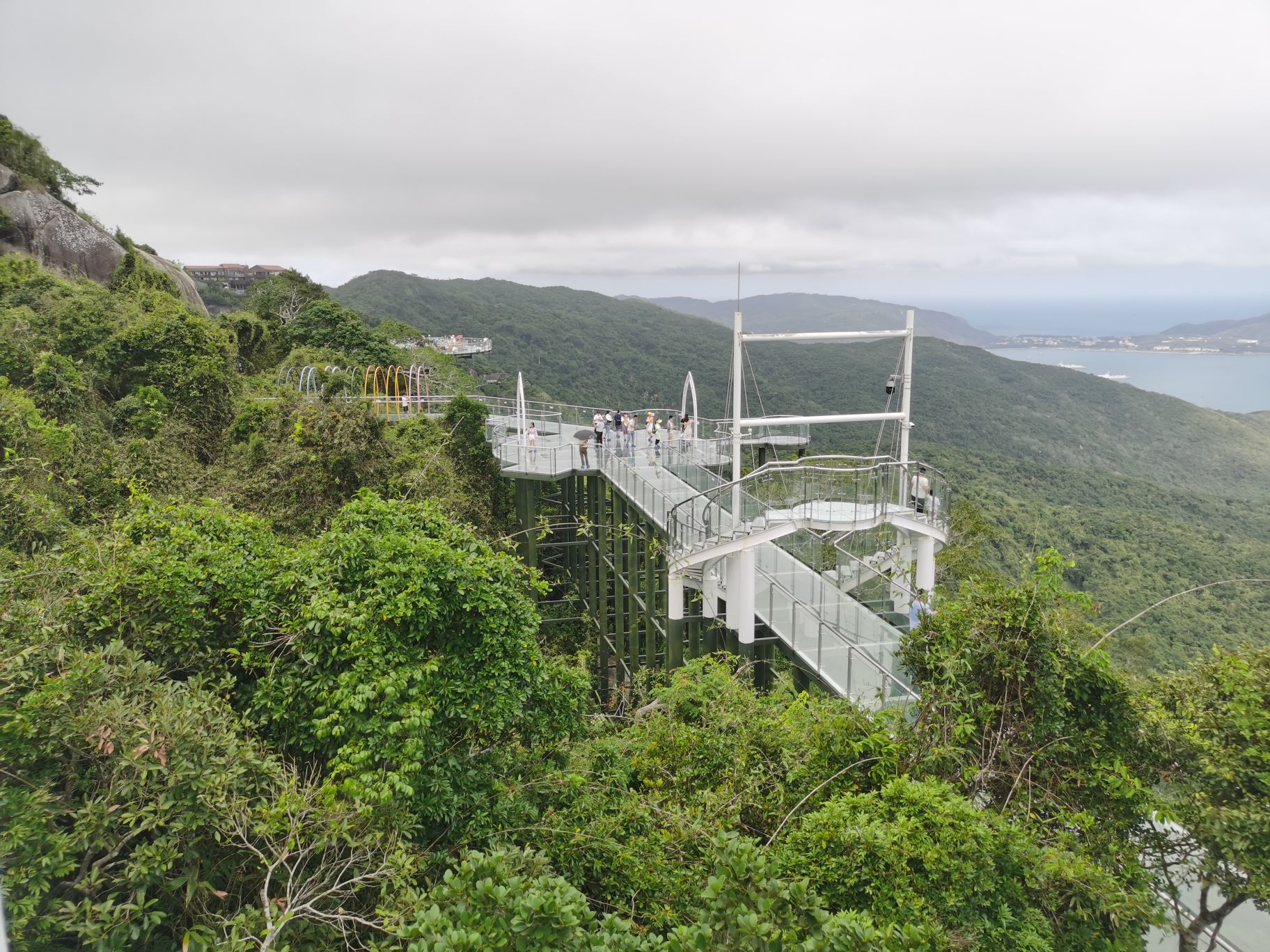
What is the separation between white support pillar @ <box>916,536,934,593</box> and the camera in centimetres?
1266

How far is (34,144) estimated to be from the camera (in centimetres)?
3462

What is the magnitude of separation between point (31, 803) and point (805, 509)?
9.88 m

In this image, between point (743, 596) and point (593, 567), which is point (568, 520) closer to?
point (593, 567)

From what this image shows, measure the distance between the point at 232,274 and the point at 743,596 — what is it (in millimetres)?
104857

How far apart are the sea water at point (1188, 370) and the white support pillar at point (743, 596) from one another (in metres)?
126

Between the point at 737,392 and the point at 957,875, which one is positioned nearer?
the point at 957,875

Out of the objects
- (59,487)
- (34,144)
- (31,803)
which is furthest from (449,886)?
(34,144)

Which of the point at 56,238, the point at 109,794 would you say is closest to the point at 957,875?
the point at 109,794

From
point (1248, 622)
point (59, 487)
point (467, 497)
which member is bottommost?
point (1248, 622)

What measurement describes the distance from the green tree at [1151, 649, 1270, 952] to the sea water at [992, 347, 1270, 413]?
129326mm

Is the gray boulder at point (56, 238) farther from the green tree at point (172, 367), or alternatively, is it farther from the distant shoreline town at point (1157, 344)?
the distant shoreline town at point (1157, 344)

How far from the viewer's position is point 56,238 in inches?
1303

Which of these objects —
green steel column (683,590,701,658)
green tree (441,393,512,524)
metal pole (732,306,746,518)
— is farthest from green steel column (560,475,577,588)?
metal pole (732,306,746,518)

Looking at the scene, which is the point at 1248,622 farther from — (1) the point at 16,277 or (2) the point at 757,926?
(1) the point at 16,277
